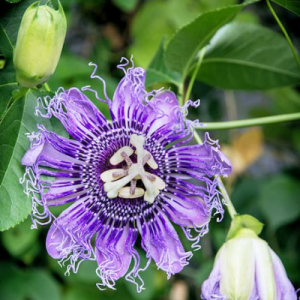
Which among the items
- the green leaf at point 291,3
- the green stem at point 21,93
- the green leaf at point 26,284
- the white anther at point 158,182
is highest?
the green leaf at point 291,3

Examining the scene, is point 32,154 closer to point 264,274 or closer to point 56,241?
point 56,241

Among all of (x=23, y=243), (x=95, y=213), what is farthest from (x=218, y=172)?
(x=23, y=243)

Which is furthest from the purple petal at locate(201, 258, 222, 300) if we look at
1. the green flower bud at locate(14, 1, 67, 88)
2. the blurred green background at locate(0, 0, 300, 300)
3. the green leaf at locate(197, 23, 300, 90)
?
the blurred green background at locate(0, 0, 300, 300)

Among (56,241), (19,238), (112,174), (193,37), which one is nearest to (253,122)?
(193,37)

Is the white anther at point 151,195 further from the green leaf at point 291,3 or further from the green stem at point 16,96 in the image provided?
the green leaf at point 291,3

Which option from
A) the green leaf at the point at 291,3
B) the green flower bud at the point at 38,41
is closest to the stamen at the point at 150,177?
the green flower bud at the point at 38,41

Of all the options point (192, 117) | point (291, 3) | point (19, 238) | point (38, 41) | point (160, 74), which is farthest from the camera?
point (192, 117)

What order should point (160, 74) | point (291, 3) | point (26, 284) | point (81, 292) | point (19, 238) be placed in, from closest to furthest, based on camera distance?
point (291, 3)
point (160, 74)
point (19, 238)
point (26, 284)
point (81, 292)

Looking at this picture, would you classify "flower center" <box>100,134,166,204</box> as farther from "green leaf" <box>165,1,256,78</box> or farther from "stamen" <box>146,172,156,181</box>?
"green leaf" <box>165,1,256,78</box>

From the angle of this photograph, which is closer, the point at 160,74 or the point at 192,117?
the point at 160,74
